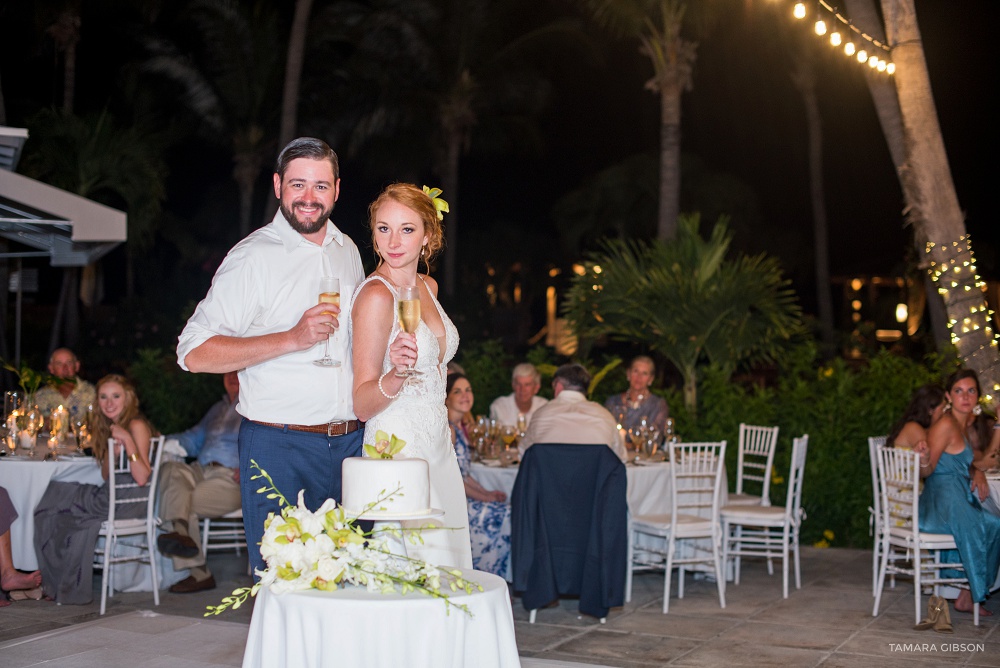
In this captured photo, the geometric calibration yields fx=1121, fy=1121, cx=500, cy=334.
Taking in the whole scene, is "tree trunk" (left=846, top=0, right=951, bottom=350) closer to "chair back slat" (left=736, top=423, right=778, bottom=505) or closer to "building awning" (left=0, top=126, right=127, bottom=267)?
"chair back slat" (left=736, top=423, right=778, bottom=505)

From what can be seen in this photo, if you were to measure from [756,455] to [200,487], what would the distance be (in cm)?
447

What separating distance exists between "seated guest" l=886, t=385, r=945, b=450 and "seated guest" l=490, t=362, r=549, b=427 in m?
2.65

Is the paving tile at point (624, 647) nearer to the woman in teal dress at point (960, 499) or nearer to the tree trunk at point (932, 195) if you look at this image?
the woman in teal dress at point (960, 499)

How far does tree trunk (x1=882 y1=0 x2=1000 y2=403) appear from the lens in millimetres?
8484

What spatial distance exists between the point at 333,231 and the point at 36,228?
6.84 metres

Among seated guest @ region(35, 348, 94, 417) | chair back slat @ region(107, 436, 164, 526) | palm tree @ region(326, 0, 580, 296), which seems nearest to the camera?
chair back slat @ region(107, 436, 164, 526)

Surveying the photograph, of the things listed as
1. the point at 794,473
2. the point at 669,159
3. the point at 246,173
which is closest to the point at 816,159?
the point at 669,159

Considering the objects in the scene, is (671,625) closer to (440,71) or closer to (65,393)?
(65,393)

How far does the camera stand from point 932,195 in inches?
339

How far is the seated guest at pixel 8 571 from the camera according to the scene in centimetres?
691

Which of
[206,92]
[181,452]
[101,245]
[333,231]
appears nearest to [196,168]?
[206,92]

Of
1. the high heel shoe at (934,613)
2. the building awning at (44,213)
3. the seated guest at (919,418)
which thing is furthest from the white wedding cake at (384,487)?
the building awning at (44,213)

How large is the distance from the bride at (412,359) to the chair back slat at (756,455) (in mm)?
4846

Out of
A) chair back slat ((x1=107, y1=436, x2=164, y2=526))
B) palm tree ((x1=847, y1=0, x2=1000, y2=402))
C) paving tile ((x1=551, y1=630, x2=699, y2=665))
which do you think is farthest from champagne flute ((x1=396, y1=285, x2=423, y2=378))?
palm tree ((x1=847, y1=0, x2=1000, y2=402))
